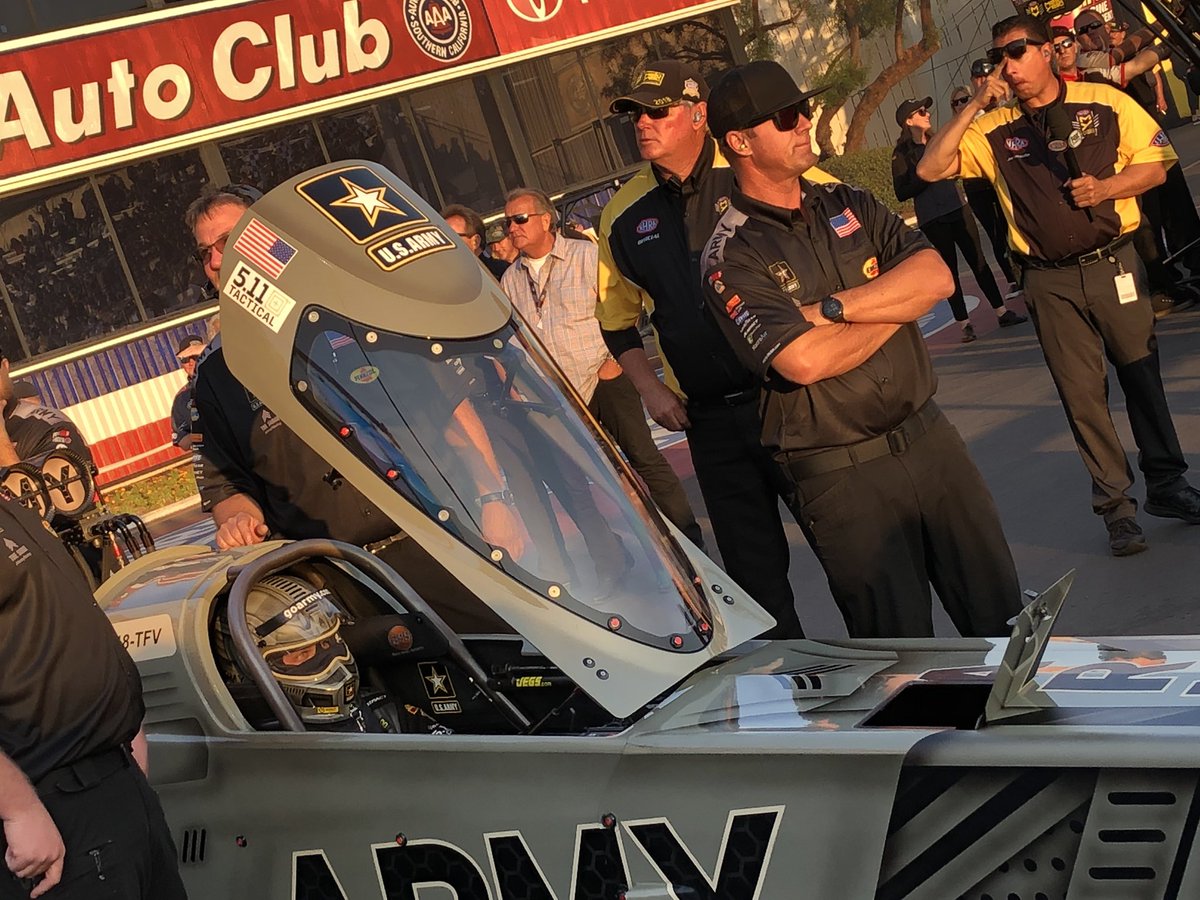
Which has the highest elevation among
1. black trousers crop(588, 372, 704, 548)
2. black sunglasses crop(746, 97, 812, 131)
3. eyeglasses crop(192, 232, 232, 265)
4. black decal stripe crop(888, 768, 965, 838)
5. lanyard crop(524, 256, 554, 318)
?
eyeglasses crop(192, 232, 232, 265)

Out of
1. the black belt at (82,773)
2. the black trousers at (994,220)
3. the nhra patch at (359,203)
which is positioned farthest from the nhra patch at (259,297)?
the black trousers at (994,220)

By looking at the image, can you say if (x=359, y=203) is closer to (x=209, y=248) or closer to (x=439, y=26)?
(x=209, y=248)

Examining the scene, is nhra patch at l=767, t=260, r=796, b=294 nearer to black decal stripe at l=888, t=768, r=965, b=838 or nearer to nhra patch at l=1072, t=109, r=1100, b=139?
black decal stripe at l=888, t=768, r=965, b=838

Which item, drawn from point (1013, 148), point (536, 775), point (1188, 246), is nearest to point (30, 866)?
point (536, 775)

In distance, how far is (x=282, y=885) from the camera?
3564mm

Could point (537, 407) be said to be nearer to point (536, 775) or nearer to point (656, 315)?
point (536, 775)

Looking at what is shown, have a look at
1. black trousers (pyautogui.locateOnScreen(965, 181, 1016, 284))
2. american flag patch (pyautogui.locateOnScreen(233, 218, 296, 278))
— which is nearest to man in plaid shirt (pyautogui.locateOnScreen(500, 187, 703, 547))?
black trousers (pyautogui.locateOnScreen(965, 181, 1016, 284))

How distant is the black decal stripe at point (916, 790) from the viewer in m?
2.68

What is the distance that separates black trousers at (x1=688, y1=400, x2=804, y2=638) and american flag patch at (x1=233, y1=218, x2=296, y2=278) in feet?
7.28

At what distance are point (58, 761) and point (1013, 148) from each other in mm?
4818

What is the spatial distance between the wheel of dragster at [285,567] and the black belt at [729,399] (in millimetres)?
1392

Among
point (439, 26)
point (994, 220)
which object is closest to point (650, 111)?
point (994, 220)

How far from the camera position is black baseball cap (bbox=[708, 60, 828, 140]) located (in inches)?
172

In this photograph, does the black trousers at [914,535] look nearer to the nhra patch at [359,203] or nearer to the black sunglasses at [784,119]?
the black sunglasses at [784,119]
